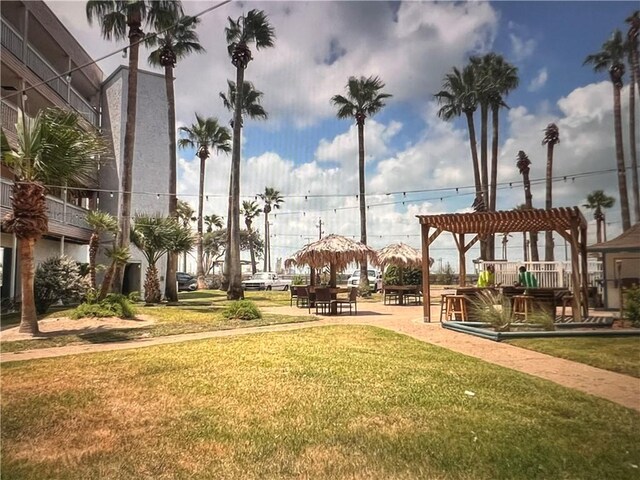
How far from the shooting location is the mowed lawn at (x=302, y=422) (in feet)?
11.5

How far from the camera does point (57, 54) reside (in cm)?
1997

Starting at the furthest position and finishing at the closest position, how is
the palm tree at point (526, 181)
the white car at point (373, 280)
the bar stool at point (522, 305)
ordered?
the white car at point (373, 280) → the palm tree at point (526, 181) → the bar stool at point (522, 305)

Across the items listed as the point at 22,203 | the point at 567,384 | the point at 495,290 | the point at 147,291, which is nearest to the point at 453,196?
the point at 495,290

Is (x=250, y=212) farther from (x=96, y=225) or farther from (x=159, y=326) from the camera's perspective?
(x=159, y=326)

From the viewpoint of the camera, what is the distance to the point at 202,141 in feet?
125

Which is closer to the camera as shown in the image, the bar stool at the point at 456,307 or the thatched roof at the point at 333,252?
the bar stool at the point at 456,307

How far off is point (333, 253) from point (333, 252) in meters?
0.10

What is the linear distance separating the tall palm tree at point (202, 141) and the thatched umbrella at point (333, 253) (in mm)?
21755

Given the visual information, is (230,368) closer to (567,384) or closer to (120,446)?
(120,446)

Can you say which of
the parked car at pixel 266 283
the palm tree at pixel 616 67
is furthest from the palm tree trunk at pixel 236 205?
the palm tree at pixel 616 67

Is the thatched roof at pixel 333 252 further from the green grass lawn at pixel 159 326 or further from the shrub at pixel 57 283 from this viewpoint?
the shrub at pixel 57 283

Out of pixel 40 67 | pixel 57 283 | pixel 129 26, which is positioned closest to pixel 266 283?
pixel 129 26

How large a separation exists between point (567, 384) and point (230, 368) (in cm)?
452

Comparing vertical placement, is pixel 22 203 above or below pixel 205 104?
below
